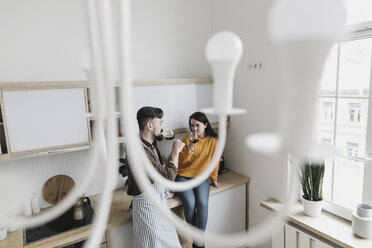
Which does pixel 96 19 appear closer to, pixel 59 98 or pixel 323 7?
pixel 323 7

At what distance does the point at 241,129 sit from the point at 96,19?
240 centimetres

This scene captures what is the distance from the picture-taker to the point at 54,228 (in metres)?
1.77

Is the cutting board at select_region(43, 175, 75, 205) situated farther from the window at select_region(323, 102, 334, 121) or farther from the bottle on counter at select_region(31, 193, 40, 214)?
the window at select_region(323, 102, 334, 121)

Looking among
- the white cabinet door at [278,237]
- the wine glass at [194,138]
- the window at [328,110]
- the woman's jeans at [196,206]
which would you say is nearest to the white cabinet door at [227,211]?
the woman's jeans at [196,206]

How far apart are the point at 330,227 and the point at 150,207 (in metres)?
1.33

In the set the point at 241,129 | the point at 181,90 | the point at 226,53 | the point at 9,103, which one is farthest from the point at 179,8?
the point at 226,53

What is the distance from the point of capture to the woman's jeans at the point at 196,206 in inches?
85.3

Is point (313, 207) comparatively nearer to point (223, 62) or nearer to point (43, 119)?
point (223, 62)

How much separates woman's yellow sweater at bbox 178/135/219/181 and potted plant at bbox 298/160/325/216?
0.79 metres

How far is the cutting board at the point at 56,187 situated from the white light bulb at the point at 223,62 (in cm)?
205

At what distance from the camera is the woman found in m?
2.20

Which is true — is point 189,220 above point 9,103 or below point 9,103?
below

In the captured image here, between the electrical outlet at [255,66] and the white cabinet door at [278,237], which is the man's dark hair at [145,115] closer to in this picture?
the electrical outlet at [255,66]

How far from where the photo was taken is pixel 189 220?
2199 mm
